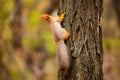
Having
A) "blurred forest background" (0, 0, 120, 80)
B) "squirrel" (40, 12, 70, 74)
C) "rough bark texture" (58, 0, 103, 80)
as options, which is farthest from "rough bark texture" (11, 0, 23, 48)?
"rough bark texture" (58, 0, 103, 80)

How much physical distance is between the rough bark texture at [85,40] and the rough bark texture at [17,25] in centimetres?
603

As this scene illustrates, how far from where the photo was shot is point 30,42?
1251 cm

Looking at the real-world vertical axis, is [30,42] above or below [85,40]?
below

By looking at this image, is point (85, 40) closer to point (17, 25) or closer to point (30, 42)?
point (17, 25)

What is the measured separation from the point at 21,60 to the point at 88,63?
792cm

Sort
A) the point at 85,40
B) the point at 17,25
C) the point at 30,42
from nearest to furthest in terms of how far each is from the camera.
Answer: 1. the point at 85,40
2. the point at 17,25
3. the point at 30,42

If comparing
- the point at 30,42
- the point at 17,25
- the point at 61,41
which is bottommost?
the point at 30,42

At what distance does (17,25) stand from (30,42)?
93.2 inches

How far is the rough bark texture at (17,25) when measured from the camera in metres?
10.1

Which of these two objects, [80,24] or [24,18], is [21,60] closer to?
[24,18]

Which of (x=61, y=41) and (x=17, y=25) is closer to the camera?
(x=61, y=41)

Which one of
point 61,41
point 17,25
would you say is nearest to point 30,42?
point 17,25

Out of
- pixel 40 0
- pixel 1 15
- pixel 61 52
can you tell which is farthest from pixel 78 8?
pixel 40 0

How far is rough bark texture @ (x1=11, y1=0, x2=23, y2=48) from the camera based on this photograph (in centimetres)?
1006
